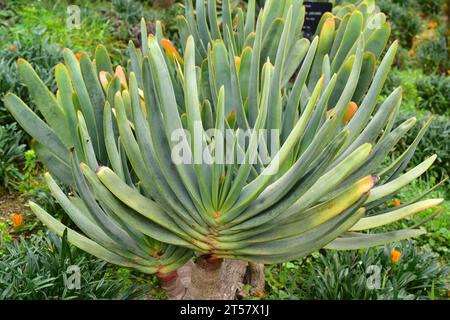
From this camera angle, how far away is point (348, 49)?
10.6ft

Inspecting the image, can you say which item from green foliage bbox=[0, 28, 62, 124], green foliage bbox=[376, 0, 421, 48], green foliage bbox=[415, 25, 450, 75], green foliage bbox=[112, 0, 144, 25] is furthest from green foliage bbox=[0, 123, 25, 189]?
green foliage bbox=[376, 0, 421, 48]

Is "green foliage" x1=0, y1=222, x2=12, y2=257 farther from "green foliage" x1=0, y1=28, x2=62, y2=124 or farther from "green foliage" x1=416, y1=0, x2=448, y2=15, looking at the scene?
"green foliage" x1=416, y1=0, x2=448, y2=15

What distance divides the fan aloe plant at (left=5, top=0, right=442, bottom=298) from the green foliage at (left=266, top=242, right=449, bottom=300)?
56 cm

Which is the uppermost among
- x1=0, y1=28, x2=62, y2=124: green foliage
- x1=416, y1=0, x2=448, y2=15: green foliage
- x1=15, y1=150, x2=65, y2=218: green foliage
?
x1=416, y1=0, x2=448, y2=15: green foliage

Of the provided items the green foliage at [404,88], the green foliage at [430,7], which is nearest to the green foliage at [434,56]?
the green foliage at [404,88]

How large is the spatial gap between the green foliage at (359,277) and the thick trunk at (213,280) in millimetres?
159

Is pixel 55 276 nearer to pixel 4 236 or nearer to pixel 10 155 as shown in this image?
pixel 4 236

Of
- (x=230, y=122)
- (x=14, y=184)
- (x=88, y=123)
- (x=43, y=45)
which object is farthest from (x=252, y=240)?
(x=43, y=45)

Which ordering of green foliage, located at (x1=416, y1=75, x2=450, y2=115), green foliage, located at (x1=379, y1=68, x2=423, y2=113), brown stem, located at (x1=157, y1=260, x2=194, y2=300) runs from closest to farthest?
1. brown stem, located at (x1=157, y1=260, x2=194, y2=300)
2. green foliage, located at (x1=379, y1=68, x2=423, y2=113)
3. green foliage, located at (x1=416, y1=75, x2=450, y2=115)

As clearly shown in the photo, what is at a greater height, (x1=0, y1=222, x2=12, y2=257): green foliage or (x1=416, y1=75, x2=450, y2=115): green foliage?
(x1=416, y1=75, x2=450, y2=115): green foliage

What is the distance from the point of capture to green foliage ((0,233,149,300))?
9.80ft

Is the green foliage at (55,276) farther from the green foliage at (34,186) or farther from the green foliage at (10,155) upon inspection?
the green foliage at (10,155)

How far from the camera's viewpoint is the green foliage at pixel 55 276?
2.99 meters
